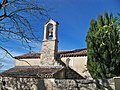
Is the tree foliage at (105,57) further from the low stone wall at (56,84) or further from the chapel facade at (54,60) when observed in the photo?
the low stone wall at (56,84)

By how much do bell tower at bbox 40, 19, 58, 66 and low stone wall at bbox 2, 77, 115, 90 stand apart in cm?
1325

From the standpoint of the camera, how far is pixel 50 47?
73.9 feet

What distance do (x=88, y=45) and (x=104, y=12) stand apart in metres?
3.34

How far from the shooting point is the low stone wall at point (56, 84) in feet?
22.8

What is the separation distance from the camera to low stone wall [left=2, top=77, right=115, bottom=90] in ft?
22.8

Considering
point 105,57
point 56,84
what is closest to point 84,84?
point 56,84

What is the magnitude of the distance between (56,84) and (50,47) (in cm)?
1493

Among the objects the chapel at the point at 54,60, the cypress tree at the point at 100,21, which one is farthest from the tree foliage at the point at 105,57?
the chapel at the point at 54,60

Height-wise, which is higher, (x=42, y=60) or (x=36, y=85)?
(x=42, y=60)

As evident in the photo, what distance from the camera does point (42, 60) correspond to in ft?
74.0

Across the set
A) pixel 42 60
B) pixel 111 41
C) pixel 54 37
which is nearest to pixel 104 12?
pixel 111 41

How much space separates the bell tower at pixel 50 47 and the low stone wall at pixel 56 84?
43.5 ft

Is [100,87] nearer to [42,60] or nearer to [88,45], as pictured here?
[88,45]

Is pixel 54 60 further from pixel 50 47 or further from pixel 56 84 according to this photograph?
pixel 56 84
